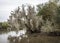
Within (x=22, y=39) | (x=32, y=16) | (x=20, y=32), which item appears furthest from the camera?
(x=32, y=16)

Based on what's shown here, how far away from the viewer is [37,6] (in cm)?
1024

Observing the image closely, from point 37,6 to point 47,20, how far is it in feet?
3.38

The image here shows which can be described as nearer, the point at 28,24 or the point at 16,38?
the point at 16,38

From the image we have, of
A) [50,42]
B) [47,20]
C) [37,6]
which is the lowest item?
[50,42]

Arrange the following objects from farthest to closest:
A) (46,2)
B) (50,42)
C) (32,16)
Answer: (46,2) → (32,16) → (50,42)

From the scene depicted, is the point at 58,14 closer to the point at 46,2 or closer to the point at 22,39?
the point at 46,2

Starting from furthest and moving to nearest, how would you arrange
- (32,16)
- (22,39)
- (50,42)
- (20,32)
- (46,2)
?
(46,2), (32,16), (20,32), (22,39), (50,42)

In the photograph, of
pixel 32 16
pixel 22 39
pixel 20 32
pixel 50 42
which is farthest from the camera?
pixel 32 16

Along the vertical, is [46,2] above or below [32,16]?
above

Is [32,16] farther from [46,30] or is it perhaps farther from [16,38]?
[16,38]

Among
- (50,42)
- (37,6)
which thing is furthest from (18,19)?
(50,42)

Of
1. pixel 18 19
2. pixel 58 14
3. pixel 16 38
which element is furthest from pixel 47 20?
pixel 16 38

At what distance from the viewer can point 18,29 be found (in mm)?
9102

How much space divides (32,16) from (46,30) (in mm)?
963
